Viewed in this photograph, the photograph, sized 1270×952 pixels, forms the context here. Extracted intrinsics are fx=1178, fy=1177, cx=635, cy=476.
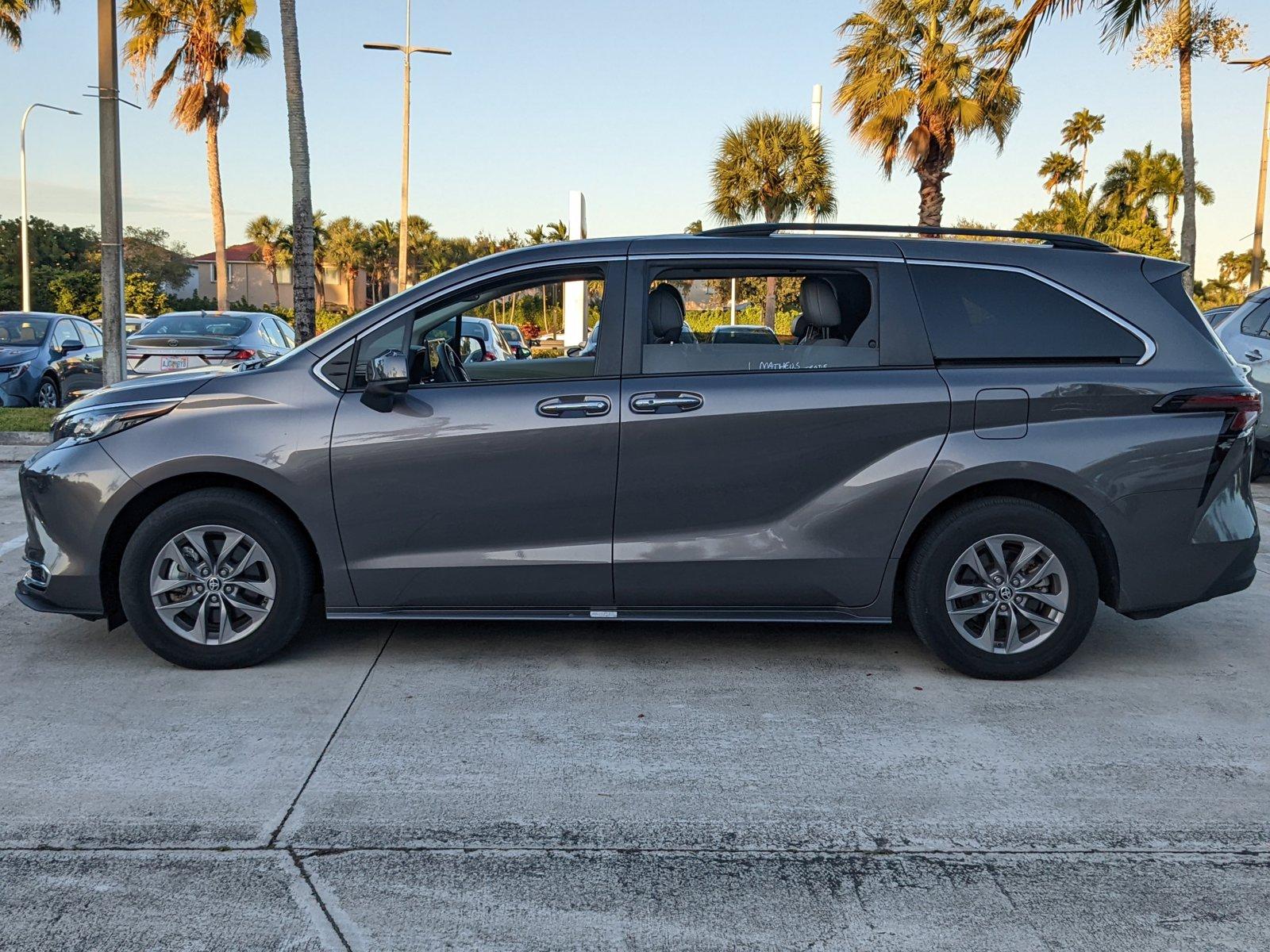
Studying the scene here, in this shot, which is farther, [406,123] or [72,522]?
[406,123]

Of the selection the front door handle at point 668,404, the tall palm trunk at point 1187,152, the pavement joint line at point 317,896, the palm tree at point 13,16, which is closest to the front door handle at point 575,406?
the front door handle at point 668,404

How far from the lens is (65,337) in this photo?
15.9m

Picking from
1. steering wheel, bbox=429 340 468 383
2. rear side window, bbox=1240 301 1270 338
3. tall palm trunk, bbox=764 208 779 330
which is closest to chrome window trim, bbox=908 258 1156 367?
tall palm trunk, bbox=764 208 779 330

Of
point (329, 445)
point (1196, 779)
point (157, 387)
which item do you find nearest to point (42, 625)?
point (157, 387)

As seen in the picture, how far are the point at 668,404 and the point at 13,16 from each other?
32714mm

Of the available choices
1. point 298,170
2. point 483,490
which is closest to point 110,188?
point 298,170

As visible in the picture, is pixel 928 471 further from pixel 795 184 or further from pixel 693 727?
pixel 795 184

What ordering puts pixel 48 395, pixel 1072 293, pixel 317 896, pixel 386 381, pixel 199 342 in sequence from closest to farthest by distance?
1. pixel 317 896
2. pixel 386 381
3. pixel 1072 293
4. pixel 199 342
5. pixel 48 395

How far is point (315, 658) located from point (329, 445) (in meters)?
1.00

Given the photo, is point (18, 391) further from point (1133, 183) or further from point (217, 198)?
point (1133, 183)

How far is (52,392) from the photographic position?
15.6 metres

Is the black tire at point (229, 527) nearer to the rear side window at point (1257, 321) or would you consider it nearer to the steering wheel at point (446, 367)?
the steering wheel at point (446, 367)

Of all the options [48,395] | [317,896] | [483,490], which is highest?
[483,490]

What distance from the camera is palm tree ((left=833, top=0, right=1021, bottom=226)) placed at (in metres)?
25.6
